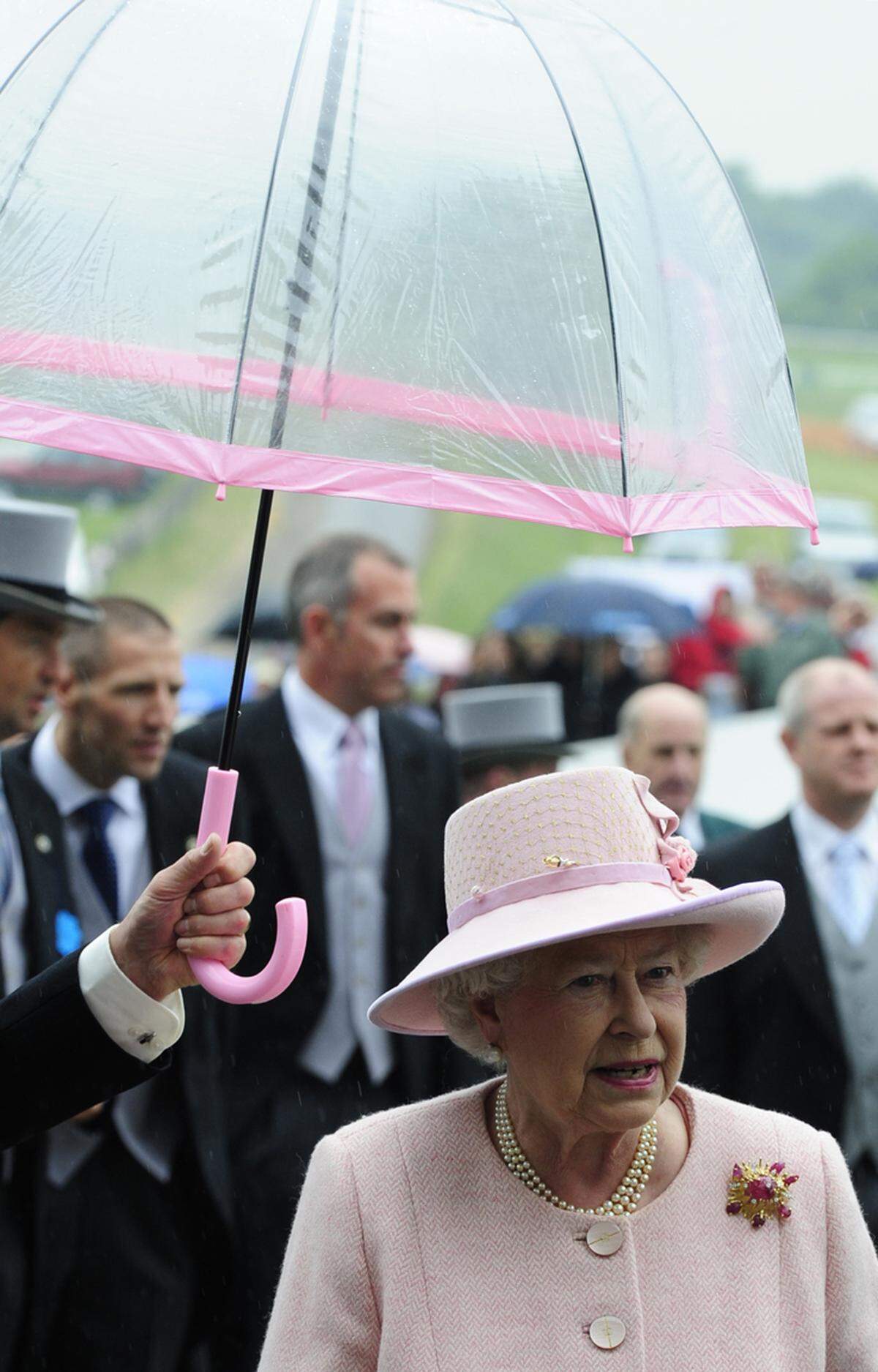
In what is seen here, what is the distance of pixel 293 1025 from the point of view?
585 cm

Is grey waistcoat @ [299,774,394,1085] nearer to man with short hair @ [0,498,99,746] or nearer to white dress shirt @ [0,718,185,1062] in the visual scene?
white dress shirt @ [0,718,185,1062]

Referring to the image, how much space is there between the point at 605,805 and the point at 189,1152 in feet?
9.86

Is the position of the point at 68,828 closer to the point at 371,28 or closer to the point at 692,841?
the point at 692,841

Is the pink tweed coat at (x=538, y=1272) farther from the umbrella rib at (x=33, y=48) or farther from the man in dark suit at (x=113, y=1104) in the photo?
the man in dark suit at (x=113, y=1104)

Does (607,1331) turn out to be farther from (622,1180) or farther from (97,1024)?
(97,1024)

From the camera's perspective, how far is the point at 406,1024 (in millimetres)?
3207

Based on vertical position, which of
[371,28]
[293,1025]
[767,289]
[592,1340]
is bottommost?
[592,1340]

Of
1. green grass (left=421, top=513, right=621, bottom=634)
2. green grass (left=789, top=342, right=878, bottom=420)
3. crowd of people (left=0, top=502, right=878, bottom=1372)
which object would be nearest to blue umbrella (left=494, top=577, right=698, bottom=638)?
crowd of people (left=0, top=502, right=878, bottom=1372)

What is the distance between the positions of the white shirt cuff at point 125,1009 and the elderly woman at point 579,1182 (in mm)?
307

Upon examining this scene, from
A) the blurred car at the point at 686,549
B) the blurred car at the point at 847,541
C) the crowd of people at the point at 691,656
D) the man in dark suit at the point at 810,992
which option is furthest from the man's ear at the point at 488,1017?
the blurred car at the point at 847,541

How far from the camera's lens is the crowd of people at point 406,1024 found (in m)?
2.88

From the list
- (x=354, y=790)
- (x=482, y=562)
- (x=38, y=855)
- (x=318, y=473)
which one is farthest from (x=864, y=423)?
(x=318, y=473)

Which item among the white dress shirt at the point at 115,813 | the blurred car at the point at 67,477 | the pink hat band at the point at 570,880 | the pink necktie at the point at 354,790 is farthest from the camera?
the blurred car at the point at 67,477

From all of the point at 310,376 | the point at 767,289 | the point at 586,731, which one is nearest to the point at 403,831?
the point at 767,289
